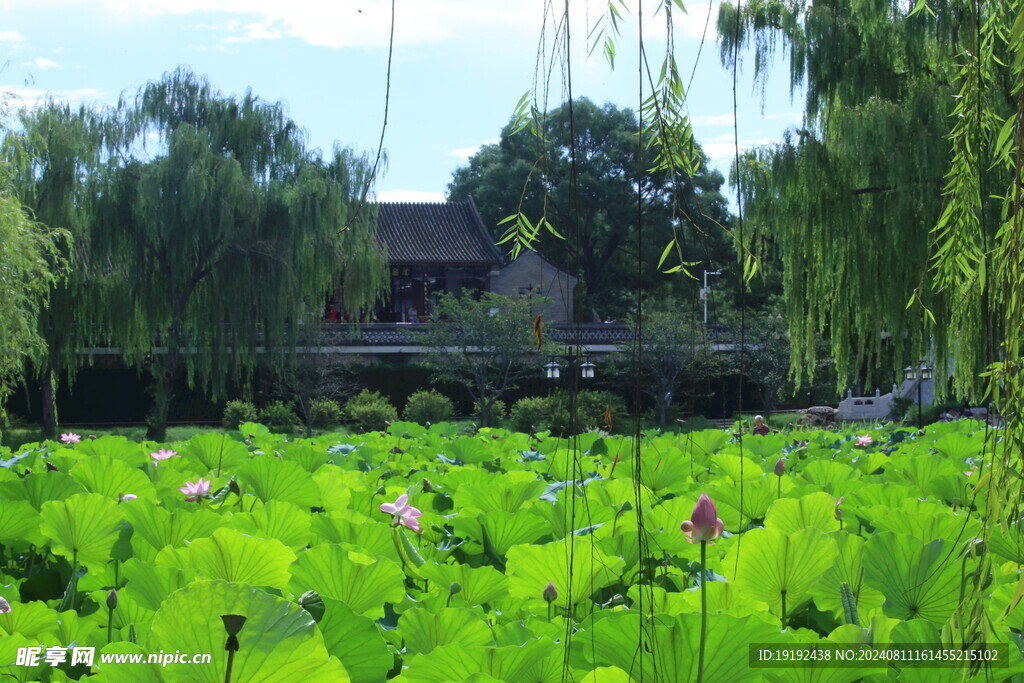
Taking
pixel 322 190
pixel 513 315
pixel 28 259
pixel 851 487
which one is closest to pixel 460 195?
pixel 513 315

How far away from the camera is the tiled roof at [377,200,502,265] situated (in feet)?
92.0

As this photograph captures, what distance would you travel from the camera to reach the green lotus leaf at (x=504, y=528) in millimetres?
1460

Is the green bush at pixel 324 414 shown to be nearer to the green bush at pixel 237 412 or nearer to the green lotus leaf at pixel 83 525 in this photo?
the green bush at pixel 237 412

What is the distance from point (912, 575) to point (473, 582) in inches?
21.2

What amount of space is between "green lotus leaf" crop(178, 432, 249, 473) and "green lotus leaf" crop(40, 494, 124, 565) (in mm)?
1037

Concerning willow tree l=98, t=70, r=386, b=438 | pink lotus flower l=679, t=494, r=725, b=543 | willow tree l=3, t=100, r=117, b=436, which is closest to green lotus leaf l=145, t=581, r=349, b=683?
pink lotus flower l=679, t=494, r=725, b=543

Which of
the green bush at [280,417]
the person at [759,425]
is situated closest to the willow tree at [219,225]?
the green bush at [280,417]

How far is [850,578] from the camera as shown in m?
1.15

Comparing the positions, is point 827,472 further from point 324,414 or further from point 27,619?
point 324,414

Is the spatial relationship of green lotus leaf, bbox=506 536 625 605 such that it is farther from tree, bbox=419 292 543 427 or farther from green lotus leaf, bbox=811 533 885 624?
tree, bbox=419 292 543 427

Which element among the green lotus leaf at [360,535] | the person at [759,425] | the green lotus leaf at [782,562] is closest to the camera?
the green lotus leaf at [782,562]

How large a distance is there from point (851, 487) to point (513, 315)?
64.7ft

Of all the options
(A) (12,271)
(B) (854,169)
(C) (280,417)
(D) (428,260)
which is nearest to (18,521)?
(B) (854,169)

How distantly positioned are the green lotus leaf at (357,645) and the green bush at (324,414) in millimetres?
19929
